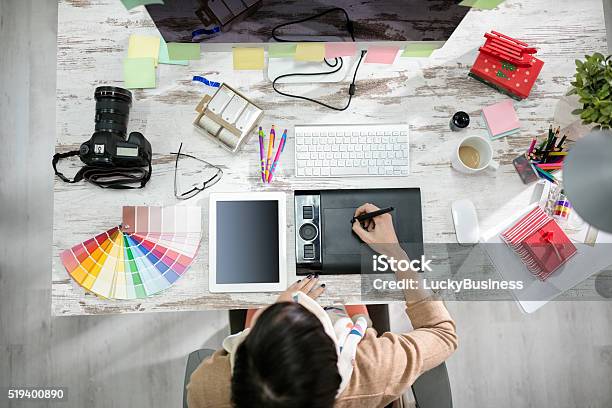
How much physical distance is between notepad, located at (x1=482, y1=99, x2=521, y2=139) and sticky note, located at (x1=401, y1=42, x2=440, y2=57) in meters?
0.23

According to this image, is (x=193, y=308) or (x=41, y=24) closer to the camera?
(x=193, y=308)

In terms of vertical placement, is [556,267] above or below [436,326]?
above

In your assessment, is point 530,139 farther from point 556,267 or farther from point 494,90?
point 556,267

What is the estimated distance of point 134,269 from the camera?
4.27 feet

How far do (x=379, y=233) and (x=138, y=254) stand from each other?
0.66 meters

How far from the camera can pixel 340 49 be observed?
49.6 inches

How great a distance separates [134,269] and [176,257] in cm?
12

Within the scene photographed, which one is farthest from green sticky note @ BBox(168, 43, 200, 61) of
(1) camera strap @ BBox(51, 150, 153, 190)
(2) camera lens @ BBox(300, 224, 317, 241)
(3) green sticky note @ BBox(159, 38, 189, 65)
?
(2) camera lens @ BBox(300, 224, 317, 241)

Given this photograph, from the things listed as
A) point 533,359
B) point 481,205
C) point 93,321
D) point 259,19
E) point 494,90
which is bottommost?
Answer: point 533,359

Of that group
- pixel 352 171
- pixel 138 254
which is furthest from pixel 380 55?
pixel 138 254

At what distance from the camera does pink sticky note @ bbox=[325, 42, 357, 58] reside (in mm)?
1233

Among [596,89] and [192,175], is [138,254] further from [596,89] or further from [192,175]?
[596,89]

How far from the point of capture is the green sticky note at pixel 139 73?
53.8 inches

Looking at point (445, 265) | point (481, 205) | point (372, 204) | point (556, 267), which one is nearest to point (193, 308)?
point (372, 204)
